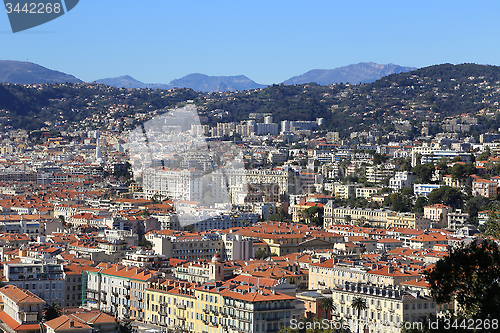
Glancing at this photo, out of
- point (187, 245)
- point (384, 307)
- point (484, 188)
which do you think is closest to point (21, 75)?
point (484, 188)

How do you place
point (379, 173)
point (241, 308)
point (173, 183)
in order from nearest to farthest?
point (241, 308) → point (173, 183) → point (379, 173)

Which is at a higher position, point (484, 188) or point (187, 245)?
point (484, 188)

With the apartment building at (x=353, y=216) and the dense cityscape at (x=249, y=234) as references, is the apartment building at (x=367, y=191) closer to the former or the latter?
the dense cityscape at (x=249, y=234)

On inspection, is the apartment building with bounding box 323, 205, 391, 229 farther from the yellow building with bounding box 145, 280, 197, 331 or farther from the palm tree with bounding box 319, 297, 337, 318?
the yellow building with bounding box 145, 280, 197, 331

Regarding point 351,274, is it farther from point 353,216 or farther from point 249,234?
point 353,216

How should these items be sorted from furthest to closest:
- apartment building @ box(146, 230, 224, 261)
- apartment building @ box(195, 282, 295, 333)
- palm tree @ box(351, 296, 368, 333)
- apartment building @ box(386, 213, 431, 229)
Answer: apartment building @ box(386, 213, 431, 229) → apartment building @ box(146, 230, 224, 261) → palm tree @ box(351, 296, 368, 333) → apartment building @ box(195, 282, 295, 333)

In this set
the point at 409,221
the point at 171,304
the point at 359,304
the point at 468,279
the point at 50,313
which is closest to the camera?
the point at 468,279

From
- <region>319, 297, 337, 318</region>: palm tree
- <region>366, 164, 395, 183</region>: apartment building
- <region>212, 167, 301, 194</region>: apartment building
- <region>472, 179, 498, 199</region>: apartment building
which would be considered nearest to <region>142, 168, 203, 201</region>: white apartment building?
<region>212, 167, 301, 194</region>: apartment building

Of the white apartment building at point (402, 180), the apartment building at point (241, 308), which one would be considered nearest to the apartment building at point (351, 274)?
the apartment building at point (241, 308)
